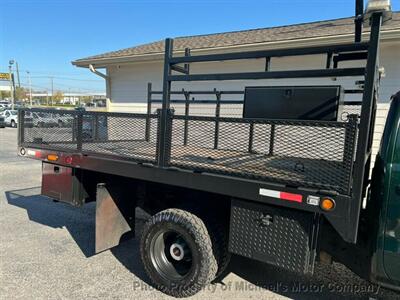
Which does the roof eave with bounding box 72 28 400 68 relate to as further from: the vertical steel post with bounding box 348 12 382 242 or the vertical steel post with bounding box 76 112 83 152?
the vertical steel post with bounding box 76 112 83 152

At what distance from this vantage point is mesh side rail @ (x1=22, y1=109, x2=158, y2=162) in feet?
10.9

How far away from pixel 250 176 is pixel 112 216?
5.93 ft

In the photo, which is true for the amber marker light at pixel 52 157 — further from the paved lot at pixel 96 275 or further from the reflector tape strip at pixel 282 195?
the reflector tape strip at pixel 282 195

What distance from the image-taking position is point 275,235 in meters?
2.64

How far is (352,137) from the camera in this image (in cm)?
219

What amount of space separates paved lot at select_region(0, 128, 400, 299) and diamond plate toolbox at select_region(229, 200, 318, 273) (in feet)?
2.44

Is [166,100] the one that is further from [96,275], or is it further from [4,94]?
[4,94]

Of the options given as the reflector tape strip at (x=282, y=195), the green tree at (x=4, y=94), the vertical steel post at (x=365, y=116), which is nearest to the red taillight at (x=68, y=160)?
the reflector tape strip at (x=282, y=195)

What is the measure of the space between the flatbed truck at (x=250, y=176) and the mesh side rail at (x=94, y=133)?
2 cm

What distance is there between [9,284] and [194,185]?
81.4 inches

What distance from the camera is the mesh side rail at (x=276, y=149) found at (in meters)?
2.30

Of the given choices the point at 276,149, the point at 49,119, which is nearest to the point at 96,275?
Answer: the point at 49,119

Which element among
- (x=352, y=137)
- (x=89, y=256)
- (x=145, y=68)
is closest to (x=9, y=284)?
(x=89, y=256)

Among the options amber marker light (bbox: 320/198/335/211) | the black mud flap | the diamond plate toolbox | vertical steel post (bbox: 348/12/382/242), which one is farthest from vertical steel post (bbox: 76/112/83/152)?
vertical steel post (bbox: 348/12/382/242)
